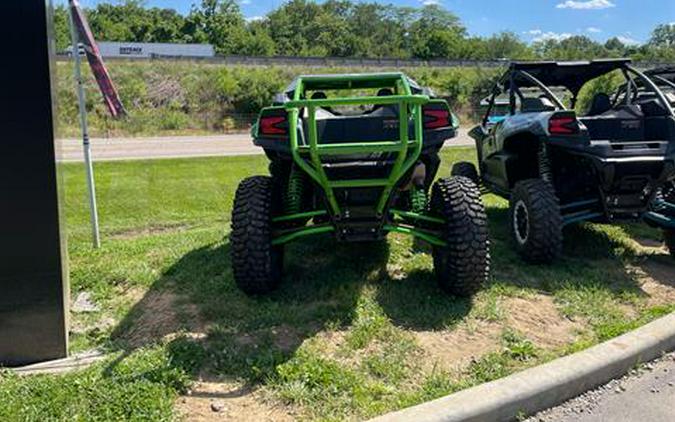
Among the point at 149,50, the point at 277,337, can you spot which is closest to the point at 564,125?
the point at 277,337

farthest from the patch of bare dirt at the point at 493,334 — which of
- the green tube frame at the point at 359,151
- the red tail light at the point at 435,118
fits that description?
the red tail light at the point at 435,118

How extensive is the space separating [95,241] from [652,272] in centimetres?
533

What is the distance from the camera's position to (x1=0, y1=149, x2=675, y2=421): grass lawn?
325 cm

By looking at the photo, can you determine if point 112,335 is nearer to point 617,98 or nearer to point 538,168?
point 538,168

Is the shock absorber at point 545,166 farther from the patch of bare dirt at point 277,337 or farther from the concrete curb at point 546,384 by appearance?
the patch of bare dirt at point 277,337

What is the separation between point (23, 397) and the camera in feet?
10.5

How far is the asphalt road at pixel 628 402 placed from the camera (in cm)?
324

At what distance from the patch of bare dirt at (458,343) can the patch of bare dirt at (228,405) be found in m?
1.03

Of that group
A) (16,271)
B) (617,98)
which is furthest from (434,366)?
(617,98)

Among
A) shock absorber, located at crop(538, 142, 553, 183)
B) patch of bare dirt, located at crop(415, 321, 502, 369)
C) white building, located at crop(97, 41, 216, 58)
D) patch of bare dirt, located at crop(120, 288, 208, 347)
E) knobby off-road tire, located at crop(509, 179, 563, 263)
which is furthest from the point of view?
white building, located at crop(97, 41, 216, 58)

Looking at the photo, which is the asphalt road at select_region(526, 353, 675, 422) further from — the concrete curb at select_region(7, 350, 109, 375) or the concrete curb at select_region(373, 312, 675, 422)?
the concrete curb at select_region(7, 350, 109, 375)

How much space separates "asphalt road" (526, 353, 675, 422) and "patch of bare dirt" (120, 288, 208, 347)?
2.24 metres

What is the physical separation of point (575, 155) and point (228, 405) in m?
4.01

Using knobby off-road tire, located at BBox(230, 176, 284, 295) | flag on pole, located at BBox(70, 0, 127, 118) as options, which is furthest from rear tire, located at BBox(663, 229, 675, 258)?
flag on pole, located at BBox(70, 0, 127, 118)
